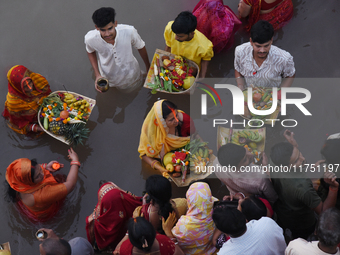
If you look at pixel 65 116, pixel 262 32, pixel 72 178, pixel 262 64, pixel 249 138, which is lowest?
pixel 72 178

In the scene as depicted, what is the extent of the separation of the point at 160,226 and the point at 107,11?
2.52 meters

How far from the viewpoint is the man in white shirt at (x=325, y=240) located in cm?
A: 241

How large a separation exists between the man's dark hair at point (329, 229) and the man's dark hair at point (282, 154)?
0.62 meters

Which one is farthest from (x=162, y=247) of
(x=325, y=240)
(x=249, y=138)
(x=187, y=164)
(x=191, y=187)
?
(x=249, y=138)

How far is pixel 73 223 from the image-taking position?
13.7ft

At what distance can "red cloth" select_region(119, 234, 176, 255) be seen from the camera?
2.82 meters

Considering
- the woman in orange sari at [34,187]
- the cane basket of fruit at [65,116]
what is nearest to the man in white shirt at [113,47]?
the cane basket of fruit at [65,116]

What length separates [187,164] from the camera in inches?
151

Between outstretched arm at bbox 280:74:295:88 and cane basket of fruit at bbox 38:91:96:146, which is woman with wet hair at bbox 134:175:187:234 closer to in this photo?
cane basket of fruit at bbox 38:91:96:146

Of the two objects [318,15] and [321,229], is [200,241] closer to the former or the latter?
[321,229]

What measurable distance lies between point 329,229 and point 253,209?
0.72 m

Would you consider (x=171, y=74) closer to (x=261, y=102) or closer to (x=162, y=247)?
(x=261, y=102)

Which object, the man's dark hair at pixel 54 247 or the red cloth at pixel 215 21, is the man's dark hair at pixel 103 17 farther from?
the man's dark hair at pixel 54 247

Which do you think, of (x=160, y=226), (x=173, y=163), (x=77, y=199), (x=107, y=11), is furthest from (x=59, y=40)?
(x=160, y=226)
